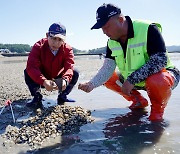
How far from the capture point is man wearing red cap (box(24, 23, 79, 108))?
4660mm

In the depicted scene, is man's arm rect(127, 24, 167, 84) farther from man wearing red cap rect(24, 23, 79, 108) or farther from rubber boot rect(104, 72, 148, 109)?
man wearing red cap rect(24, 23, 79, 108)

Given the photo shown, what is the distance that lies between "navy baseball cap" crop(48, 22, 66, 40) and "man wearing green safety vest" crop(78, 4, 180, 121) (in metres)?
0.92

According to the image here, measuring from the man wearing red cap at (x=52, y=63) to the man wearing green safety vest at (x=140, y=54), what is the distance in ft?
2.88

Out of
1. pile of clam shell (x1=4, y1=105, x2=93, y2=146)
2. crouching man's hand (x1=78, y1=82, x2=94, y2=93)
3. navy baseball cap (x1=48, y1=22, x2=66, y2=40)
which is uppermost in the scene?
navy baseball cap (x1=48, y1=22, x2=66, y2=40)

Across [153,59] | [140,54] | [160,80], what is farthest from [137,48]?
[160,80]

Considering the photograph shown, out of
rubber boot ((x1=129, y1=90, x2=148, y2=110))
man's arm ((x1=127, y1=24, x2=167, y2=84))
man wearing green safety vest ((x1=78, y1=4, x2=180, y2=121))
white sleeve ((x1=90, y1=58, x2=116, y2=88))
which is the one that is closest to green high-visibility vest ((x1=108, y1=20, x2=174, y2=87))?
man wearing green safety vest ((x1=78, y1=4, x2=180, y2=121))

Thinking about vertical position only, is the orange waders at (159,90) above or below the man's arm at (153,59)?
below

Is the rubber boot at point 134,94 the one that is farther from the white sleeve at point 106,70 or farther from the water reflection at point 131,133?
the water reflection at point 131,133

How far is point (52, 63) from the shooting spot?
509cm

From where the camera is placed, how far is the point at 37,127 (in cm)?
369

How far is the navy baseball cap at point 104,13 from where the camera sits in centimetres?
355

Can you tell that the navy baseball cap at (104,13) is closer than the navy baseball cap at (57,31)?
Yes

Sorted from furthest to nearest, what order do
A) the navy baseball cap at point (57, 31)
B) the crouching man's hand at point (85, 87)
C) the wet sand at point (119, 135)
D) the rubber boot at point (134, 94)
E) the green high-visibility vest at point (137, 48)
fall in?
1. the rubber boot at point (134, 94)
2. the navy baseball cap at point (57, 31)
3. the crouching man's hand at point (85, 87)
4. the green high-visibility vest at point (137, 48)
5. the wet sand at point (119, 135)

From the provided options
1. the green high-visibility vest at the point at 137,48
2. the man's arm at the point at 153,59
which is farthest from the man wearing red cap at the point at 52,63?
the man's arm at the point at 153,59
